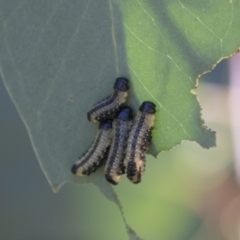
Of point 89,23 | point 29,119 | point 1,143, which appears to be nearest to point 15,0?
point 89,23

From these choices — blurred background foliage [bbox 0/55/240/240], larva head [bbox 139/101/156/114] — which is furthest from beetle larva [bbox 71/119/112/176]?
blurred background foliage [bbox 0/55/240/240]

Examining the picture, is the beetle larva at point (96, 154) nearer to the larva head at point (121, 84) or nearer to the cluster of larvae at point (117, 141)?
the cluster of larvae at point (117, 141)

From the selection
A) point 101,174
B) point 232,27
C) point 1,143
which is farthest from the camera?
point 1,143

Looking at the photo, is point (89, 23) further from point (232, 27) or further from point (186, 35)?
point (232, 27)

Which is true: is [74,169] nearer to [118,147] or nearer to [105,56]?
[118,147]

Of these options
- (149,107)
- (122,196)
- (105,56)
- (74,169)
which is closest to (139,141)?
(149,107)

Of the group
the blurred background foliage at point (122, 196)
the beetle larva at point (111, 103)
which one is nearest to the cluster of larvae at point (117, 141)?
the beetle larva at point (111, 103)

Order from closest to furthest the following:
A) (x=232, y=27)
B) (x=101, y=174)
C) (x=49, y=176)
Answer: (x=232, y=27)
(x=49, y=176)
(x=101, y=174)

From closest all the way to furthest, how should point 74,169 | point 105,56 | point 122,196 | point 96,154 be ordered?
point 105,56 < point 74,169 < point 96,154 < point 122,196
